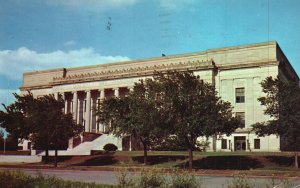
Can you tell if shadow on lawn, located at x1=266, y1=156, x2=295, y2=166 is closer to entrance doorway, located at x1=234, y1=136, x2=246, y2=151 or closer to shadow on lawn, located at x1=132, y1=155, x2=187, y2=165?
shadow on lawn, located at x1=132, y1=155, x2=187, y2=165

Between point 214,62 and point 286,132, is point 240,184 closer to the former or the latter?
point 286,132

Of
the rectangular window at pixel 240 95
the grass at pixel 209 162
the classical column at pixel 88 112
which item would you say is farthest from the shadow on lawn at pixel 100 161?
the classical column at pixel 88 112

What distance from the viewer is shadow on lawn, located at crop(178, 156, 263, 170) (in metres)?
39.7

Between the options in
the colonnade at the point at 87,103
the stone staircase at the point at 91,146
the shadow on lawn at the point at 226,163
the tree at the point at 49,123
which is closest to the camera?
the shadow on lawn at the point at 226,163

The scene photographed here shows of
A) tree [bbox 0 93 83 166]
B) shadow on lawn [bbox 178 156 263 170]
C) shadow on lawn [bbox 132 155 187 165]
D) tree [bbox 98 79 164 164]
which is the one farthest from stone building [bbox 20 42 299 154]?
shadow on lawn [bbox 178 156 263 170]

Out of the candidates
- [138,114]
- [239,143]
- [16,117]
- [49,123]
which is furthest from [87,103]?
[138,114]

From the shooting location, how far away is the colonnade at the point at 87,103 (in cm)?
8194

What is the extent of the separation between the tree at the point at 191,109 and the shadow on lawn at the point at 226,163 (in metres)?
3.86

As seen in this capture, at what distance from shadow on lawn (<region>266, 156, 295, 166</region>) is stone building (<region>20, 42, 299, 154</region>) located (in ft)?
61.4

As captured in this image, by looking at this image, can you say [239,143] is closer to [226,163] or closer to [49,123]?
[226,163]

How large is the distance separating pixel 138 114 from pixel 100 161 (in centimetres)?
1220

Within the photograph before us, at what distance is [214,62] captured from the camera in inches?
2790

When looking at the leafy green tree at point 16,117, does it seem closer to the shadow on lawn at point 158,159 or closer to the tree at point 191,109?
the shadow on lawn at point 158,159

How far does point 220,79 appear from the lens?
6975 cm
